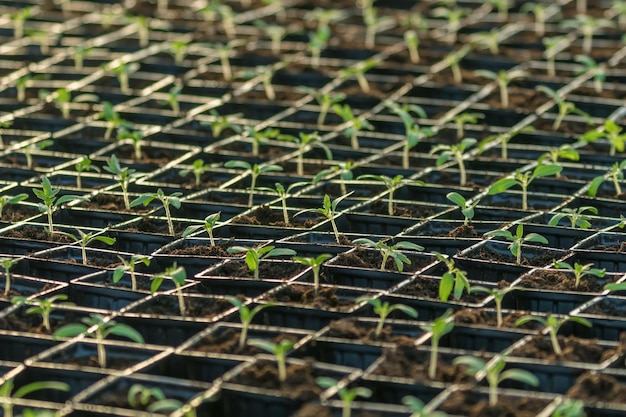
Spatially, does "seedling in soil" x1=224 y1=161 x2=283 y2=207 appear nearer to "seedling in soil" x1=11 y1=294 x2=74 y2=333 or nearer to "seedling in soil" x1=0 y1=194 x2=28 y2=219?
"seedling in soil" x1=0 y1=194 x2=28 y2=219

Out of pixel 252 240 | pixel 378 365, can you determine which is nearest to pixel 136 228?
pixel 252 240

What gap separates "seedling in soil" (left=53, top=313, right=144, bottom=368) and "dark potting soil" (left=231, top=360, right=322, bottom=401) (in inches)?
19.2

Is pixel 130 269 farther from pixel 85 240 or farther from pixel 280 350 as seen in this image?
pixel 280 350

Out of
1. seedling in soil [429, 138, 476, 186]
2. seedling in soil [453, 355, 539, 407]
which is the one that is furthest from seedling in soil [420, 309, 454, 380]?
seedling in soil [429, 138, 476, 186]

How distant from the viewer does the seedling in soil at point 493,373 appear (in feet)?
14.6

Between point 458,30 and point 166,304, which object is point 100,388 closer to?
point 166,304

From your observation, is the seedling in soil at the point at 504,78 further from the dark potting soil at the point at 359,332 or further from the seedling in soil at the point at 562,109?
the dark potting soil at the point at 359,332

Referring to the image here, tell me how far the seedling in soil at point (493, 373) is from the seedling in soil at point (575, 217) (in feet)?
4.80

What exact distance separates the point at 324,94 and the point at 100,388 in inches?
143

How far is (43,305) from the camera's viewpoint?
16.7ft

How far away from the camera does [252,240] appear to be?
597 cm

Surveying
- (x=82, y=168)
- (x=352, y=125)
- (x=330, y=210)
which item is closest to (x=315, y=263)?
(x=330, y=210)

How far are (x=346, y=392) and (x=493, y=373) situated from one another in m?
0.54

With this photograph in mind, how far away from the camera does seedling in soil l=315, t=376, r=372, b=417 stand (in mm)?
4328
